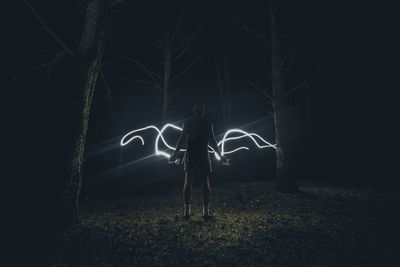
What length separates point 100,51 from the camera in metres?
5.46

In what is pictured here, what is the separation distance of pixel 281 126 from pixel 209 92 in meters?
11.3

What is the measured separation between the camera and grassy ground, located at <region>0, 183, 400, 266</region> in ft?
12.3

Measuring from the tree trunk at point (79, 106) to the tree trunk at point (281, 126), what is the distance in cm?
567

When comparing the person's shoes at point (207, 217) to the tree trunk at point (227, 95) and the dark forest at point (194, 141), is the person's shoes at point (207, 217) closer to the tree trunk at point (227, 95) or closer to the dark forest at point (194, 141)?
the dark forest at point (194, 141)

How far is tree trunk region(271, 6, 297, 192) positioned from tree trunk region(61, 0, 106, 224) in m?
5.67

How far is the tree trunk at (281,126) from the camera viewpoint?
328 inches

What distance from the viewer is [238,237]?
173 inches

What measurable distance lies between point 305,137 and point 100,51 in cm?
1599

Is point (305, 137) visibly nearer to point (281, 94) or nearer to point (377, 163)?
point (377, 163)

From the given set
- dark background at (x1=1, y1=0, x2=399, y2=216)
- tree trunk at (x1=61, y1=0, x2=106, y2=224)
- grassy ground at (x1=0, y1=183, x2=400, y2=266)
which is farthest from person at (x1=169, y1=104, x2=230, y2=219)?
dark background at (x1=1, y1=0, x2=399, y2=216)

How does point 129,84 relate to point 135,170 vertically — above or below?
above

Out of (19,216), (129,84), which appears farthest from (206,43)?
(19,216)

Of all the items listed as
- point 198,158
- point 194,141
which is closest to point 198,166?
point 198,158

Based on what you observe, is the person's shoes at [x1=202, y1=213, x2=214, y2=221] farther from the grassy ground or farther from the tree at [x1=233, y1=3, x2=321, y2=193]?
the tree at [x1=233, y1=3, x2=321, y2=193]
